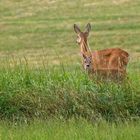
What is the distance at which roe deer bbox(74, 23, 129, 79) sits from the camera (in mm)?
12650

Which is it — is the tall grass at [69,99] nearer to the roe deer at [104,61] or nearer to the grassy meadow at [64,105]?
the grassy meadow at [64,105]

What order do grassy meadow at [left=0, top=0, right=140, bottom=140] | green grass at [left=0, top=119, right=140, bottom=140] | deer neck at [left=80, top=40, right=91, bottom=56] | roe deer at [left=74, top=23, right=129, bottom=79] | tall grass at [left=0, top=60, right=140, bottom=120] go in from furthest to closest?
1. deer neck at [left=80, top=40, right=91, bottom=56]
2. roe deer at [left=74, top=23, right=129, bottom=79]
3. tall grass at [left=0, top=60, right=140, bottom=120]
4. grassy meadow at [left=0, top=0, right=140, bottom=140]
5. green grass at [left=0, top=119, right=140, bottom=140]

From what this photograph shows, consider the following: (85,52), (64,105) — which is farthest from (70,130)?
(85,52)

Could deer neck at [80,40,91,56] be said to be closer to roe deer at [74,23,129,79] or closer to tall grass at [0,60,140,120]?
roe deer at [74,23,129,79]

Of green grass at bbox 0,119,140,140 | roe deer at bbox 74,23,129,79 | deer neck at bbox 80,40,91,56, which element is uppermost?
deer neck at bbox 80,40,91,56

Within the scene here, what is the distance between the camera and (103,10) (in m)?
39.8

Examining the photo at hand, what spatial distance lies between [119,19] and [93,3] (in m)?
6.02

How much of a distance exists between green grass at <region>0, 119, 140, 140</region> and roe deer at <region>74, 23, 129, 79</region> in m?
2.20

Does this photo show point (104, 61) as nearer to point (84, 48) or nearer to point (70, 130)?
point (84, 48)

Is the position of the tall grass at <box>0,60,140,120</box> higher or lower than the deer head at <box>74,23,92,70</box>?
lower

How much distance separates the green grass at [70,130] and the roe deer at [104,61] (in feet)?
7.21

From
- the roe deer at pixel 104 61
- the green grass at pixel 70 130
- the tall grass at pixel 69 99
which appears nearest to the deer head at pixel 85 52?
Result: the roe deer at pixel 104 61

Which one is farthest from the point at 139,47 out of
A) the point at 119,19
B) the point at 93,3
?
the point at 93,3

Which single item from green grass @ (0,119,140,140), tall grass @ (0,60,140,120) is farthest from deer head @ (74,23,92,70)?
green grass @ (0,119,140,140)
